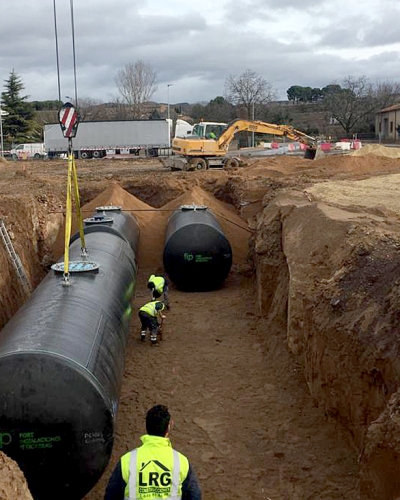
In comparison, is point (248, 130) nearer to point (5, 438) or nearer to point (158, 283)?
point (158, 283)

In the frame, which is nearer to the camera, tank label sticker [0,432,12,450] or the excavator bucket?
tank label sticker [0,432,12,450]

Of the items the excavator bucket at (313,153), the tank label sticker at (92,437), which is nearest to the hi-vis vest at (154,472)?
the tank label sticker at (92,437)

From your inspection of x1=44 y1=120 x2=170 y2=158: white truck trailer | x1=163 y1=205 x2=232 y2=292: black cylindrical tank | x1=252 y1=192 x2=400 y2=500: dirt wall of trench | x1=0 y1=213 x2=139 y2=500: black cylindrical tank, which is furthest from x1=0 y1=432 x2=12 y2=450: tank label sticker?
x1=44 y1=120 x2=170 y2=158: white truck trailer

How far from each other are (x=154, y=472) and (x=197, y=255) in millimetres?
11358

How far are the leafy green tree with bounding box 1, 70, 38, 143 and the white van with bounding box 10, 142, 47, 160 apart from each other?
34.7 feet

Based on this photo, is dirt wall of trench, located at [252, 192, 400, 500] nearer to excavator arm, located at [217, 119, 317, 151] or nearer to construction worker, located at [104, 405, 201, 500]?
construction worker, located at [104, 405, 201, 500]

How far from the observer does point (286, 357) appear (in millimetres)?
10938

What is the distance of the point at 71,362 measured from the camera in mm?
6734

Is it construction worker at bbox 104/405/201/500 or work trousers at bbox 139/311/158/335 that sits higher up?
construction worker at bbox 104/405/201/500

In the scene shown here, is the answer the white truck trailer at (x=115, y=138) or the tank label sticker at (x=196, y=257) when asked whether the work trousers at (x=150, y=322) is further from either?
the white truck trailer at (x=115, y=138)

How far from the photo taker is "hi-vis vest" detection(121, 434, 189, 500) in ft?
15.4

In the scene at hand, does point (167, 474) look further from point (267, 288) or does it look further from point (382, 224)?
point (267, 288)

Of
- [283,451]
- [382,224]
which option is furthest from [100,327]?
[382,224]

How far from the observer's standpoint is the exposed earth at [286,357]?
7.29 meters
